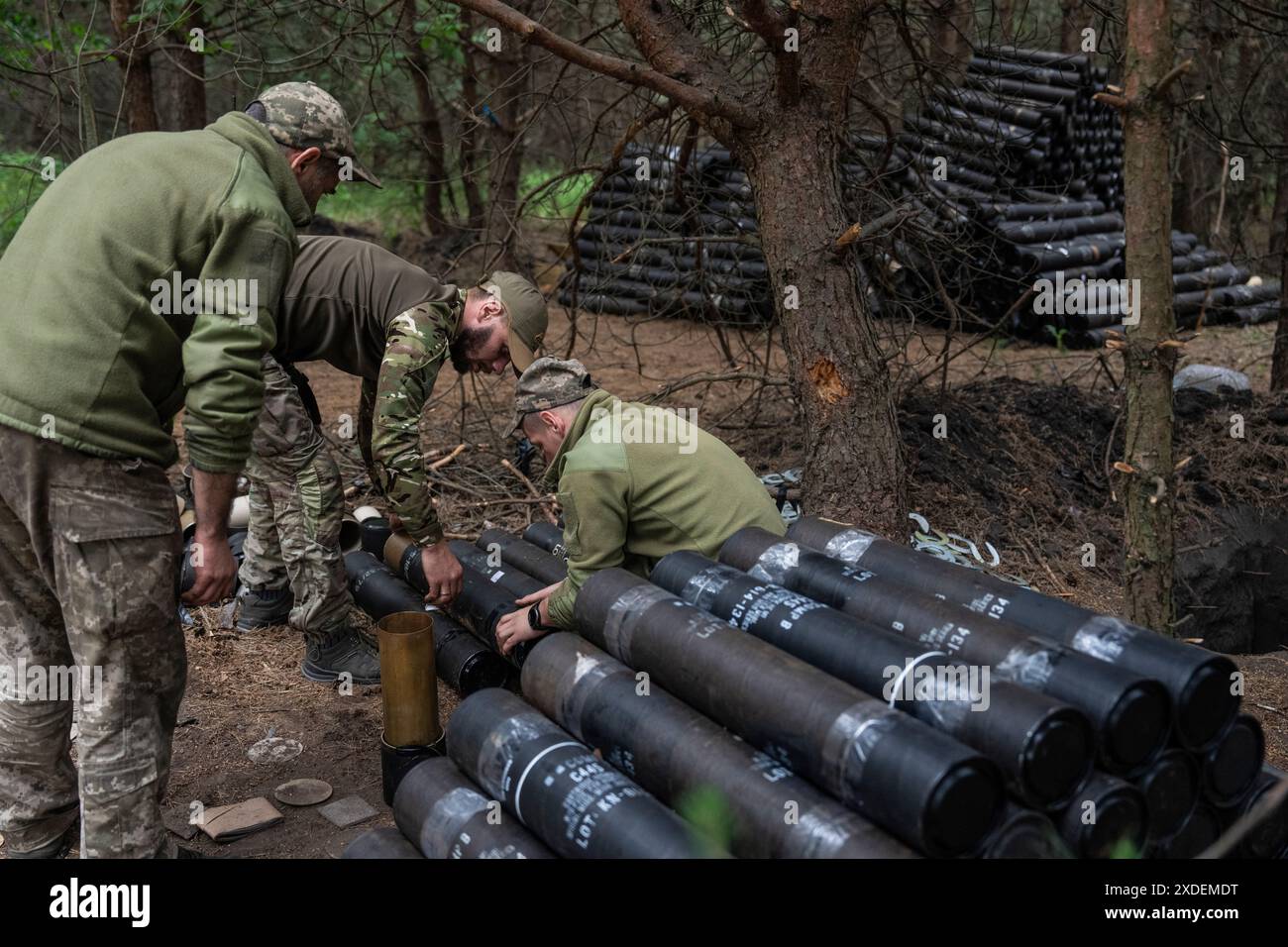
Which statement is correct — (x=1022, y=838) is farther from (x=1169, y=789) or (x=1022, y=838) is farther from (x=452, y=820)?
(x=452, y=820)

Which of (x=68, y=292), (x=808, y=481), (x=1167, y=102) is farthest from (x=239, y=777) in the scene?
(x=1167, y=102)

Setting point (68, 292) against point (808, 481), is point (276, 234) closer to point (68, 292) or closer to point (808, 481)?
point (68, 292)

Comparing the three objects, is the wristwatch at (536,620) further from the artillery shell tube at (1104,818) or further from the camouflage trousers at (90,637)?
the artillery shell tube at (1104,818)

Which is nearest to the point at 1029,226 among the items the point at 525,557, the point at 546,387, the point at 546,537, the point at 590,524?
the point at 546,537

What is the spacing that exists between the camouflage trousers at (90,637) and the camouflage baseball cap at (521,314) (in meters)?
1.57

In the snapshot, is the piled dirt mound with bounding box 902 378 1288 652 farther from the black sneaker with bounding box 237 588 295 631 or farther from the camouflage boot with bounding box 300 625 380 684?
the black sneaker with bounding box 237 588 295 631

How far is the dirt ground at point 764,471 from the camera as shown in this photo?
424 centimetres

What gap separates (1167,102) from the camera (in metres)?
3.67

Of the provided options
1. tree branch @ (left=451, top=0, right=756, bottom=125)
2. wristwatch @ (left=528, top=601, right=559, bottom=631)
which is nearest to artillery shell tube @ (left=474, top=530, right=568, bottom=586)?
wristwatch @ (left=528, top=601, right=559, bottom=631)

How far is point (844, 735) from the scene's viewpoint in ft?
8.23

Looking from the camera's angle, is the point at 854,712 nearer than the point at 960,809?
No

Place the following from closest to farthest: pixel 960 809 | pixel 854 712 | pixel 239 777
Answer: pixel 960 809
pixel 854 712
pixel 239 777

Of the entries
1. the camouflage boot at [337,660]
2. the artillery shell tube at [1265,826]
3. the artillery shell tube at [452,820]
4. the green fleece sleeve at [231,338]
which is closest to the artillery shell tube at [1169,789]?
the artillery shell tube at [1265,826]
